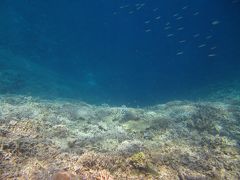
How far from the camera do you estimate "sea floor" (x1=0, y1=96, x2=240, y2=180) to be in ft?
16.3

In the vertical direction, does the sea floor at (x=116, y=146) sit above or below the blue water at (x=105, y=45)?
below

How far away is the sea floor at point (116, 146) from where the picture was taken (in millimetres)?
4961

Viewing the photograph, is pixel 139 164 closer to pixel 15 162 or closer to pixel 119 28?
pixel 15 162

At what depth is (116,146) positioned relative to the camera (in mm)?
6332

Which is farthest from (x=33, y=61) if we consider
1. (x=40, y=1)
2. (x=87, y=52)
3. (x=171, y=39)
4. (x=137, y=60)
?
(x=171, y=39)

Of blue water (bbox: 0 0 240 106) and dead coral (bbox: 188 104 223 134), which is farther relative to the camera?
blue water (bbox: 0 0 240 106)

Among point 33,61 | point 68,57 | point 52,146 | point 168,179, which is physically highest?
point 68,57

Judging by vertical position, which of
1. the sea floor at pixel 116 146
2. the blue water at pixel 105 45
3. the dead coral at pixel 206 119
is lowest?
the sea floor at pixel 116 146

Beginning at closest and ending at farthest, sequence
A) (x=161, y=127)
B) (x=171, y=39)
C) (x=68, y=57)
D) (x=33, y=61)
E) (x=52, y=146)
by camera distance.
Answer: (x=52, y=146) < (x=161, y=127) < (x=33, y=61) < (x=68, y=57) < (x=171, y=39)

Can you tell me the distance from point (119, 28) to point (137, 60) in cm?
1030

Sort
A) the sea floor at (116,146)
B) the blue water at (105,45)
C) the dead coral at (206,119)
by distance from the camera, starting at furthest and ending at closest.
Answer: the blue water at (105,45) < the dead coral at (206,119) < the sea floor at (116,146)

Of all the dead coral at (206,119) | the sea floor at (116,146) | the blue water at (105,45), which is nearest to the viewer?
the sea floor at (116,146)

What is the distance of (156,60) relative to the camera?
62219 mm

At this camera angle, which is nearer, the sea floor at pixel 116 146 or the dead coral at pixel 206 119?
the sea floor at pixel 116 146
